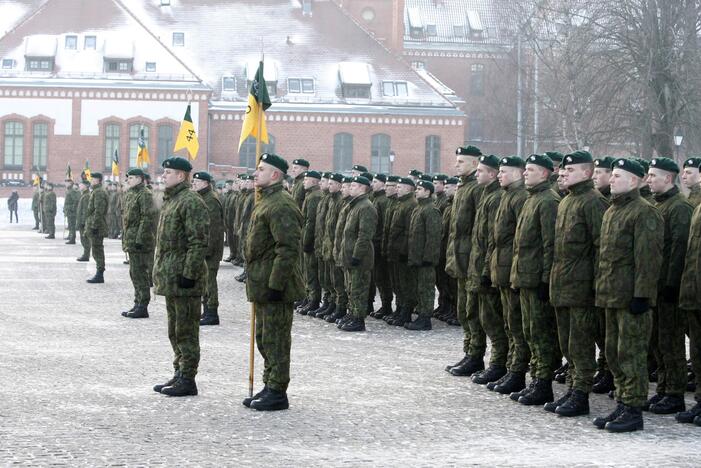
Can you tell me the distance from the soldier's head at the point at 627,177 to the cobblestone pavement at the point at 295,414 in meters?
1.97

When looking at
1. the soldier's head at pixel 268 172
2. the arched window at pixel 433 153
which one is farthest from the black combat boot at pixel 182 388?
the arched window at pixel 433 153

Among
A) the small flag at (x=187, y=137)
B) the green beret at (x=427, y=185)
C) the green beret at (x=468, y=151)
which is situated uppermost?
the small flag at (x=187, y=137)

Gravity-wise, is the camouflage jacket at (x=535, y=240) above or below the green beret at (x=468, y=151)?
below

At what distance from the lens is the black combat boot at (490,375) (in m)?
11.7

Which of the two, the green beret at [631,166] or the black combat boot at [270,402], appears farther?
the black combat boot at [270,402]

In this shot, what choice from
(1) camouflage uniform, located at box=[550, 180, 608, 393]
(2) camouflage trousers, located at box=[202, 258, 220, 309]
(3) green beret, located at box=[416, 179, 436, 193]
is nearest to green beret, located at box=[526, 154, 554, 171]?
(1) camouflage uniform, located at box=[550, 180, 608, 393]

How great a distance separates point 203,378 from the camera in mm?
11664

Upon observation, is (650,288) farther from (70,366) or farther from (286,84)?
(286,84)

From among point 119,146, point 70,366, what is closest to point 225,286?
point 70,366

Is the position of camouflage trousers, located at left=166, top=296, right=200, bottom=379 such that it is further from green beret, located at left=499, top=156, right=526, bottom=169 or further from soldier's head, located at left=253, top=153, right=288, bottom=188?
green beret, located at left=499, top=156, right=526, bottom=169

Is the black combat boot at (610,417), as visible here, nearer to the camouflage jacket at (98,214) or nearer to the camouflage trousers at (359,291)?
the camouflage trousers at (359,291)

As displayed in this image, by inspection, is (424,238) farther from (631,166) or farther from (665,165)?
(631,166)

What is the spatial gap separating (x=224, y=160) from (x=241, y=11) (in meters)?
9.51

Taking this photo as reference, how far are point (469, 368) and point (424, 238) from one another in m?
4.39
